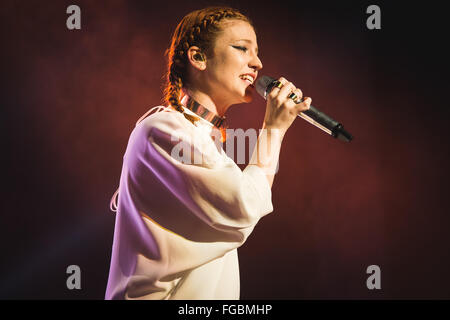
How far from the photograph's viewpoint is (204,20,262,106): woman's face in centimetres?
124

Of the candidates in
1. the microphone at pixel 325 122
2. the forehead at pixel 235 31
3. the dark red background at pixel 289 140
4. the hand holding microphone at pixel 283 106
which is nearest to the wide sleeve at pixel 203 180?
the hand holding microphone at pixel 283 106

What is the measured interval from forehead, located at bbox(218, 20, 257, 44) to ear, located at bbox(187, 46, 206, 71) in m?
0.08

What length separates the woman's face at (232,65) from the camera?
1.24 m

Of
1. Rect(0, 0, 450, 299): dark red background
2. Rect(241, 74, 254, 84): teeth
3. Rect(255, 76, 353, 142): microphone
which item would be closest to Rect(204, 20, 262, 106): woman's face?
Rect(241, 74, 254, 84): teeth

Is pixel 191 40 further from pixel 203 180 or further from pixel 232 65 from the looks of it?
pixel 203 180

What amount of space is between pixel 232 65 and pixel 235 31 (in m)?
0.13

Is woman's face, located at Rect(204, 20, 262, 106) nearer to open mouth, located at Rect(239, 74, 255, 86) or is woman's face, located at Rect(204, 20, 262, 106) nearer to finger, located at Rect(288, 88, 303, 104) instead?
open mouth, located at Rect(239, 74, 255, 86)

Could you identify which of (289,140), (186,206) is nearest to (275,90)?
(186,206)

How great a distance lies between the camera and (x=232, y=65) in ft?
4.06

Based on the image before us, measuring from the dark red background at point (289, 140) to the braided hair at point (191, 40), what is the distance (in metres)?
1.00

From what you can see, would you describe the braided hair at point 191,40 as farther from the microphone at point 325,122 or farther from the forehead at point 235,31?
the microphone at point 325,122
